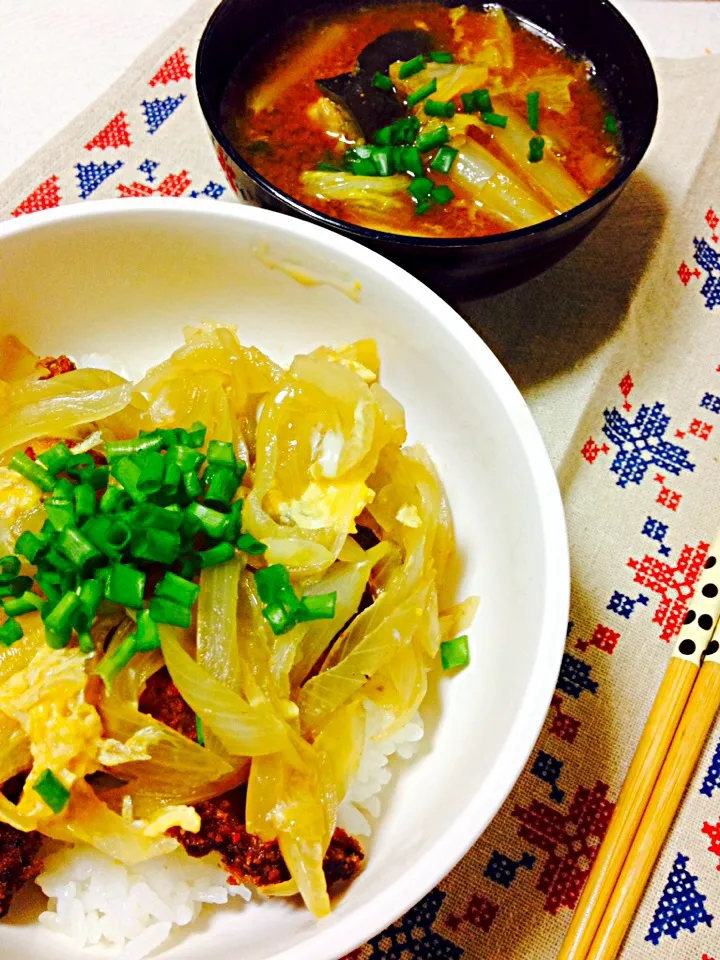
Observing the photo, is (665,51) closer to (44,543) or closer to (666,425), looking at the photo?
(666,425)

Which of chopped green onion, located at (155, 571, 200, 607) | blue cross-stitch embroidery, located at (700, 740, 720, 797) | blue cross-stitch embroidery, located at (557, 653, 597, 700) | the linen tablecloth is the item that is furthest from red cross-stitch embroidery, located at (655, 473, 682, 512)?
chopped green onion, located at (155, 571, 200, 607)

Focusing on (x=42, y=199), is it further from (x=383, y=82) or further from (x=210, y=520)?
(x=210, y=520)

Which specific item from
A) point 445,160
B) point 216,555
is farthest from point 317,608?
point 445,160

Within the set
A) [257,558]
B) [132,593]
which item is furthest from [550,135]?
[132,593]

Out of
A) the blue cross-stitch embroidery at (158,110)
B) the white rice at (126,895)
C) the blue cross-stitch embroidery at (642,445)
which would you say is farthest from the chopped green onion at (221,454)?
the blue cross-stitch embroidery at (158,110)

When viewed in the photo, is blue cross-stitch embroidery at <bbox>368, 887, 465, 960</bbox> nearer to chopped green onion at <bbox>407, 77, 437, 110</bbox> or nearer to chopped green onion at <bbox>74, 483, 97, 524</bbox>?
chopped green onion at <bbox>74, 483, 97, 524</bbox>
